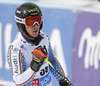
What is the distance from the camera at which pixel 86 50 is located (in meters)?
5.92

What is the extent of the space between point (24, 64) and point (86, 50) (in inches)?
100

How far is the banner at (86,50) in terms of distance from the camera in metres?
5.82

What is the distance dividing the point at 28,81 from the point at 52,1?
396 cm

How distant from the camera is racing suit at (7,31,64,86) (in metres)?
3.47

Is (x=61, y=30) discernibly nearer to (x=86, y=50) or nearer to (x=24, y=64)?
(x=86, y=50)

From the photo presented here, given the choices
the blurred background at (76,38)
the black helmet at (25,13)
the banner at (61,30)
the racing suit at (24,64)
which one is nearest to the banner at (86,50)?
the blurred background at (76,38)

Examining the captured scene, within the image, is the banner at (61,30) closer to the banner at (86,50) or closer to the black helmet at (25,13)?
the banner at (86,50)

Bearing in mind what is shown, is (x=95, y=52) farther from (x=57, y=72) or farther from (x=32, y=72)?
(x=32, y=72)

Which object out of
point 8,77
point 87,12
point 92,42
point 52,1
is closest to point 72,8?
point 87,12

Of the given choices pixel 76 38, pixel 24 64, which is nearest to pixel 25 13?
pixel 24 64

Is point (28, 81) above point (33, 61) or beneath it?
beneath

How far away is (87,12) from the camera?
5875 mm

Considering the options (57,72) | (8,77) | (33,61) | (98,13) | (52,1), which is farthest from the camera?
(52,1)

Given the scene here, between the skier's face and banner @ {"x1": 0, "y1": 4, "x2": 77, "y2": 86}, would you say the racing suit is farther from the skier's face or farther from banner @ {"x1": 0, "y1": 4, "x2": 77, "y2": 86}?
banner @ {"x1": 0, "y1": 4, "x2": 77, "y2": 86}
